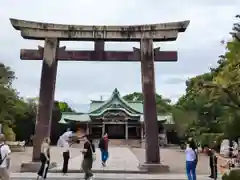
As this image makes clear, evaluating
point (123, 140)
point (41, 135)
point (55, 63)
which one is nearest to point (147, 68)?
point (55, 63)

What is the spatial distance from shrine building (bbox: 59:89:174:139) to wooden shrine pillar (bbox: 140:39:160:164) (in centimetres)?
3585

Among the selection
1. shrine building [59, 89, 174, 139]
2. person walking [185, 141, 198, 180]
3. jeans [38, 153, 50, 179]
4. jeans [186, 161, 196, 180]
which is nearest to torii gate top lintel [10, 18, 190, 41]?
jeans [38, 153, 50, 179]

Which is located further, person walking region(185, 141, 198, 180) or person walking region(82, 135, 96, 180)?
person walking region(82, 135, 96, 180)

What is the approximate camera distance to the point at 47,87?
17.3 m

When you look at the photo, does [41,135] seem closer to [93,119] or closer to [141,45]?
[141,45]

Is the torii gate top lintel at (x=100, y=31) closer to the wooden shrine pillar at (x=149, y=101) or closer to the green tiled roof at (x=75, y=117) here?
the wooden shrine pillar at (x=149, y=101)

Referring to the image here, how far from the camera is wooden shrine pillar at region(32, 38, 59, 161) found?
56.0ft

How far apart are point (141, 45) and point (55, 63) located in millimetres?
3545

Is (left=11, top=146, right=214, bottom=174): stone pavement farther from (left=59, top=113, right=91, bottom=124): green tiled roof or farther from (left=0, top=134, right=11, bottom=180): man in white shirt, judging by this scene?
(left=59, top=113, right=91, bottom=124): green tiled roof

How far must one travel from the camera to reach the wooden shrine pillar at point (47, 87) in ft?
56.0

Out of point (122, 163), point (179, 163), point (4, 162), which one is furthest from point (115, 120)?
point (4, 162)

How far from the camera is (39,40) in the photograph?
706 inches

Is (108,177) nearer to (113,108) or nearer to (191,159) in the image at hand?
(191,159)

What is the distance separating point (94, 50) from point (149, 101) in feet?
10.0
